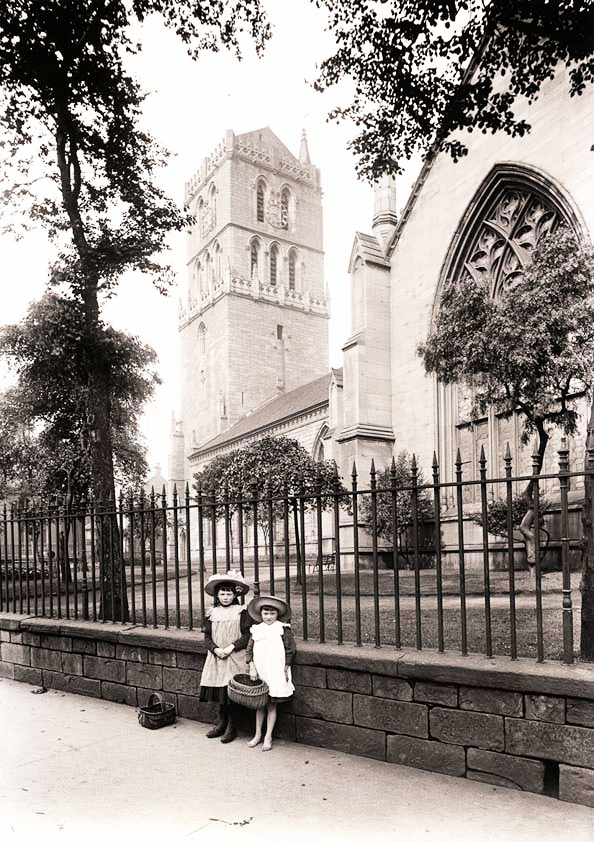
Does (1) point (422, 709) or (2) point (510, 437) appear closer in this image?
(1) point (422, 709)

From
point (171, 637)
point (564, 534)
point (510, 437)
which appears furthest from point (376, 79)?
point (510, 437)

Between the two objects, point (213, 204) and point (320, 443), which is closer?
point (320, 443)

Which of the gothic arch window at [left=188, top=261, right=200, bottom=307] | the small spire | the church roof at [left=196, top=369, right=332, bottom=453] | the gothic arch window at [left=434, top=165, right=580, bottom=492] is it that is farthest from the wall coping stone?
the small spire

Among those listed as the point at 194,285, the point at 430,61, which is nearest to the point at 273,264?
the point at 194,285

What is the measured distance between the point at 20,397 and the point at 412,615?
42.0 ft

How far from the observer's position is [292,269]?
50.7 meters

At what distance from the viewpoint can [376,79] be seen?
21.7 ft

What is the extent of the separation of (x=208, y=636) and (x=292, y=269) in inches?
1885

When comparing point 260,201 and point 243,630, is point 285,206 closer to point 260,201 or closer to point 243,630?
point 260,201

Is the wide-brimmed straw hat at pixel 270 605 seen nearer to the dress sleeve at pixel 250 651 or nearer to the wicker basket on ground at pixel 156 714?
the dress sleeve at pixel 250 651

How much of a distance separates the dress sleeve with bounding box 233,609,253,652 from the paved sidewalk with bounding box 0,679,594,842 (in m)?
0.69

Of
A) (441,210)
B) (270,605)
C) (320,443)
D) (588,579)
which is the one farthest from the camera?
(320,443)

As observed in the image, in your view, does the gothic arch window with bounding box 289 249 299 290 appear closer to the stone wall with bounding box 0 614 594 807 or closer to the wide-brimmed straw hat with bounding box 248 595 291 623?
the stone wall with bounding box 0 614 594 807

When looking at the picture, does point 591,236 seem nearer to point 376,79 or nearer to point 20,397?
point 376,79
